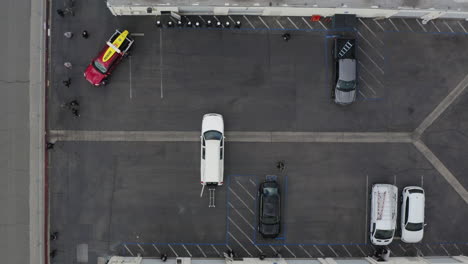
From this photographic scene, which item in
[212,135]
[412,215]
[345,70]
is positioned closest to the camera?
[212,135]

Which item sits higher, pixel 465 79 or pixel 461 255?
pixel 465 79

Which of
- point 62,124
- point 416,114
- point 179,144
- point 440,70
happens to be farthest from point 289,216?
point 62,124

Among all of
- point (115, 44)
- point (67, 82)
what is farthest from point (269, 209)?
point (67, 82)

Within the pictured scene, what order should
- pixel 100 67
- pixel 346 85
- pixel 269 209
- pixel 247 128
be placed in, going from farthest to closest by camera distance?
pixel 247 128
pixel 269 209
pixel 346 85
pixel 100 67

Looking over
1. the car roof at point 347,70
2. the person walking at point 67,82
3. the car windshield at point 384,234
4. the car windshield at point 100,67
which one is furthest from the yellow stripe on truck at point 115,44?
the car windshield at point 384,234

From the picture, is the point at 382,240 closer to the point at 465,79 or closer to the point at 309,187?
the point at 309,187

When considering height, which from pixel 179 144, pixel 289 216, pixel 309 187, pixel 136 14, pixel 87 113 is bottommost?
pixel 289 216

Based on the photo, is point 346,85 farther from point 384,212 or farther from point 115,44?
point 115,44
